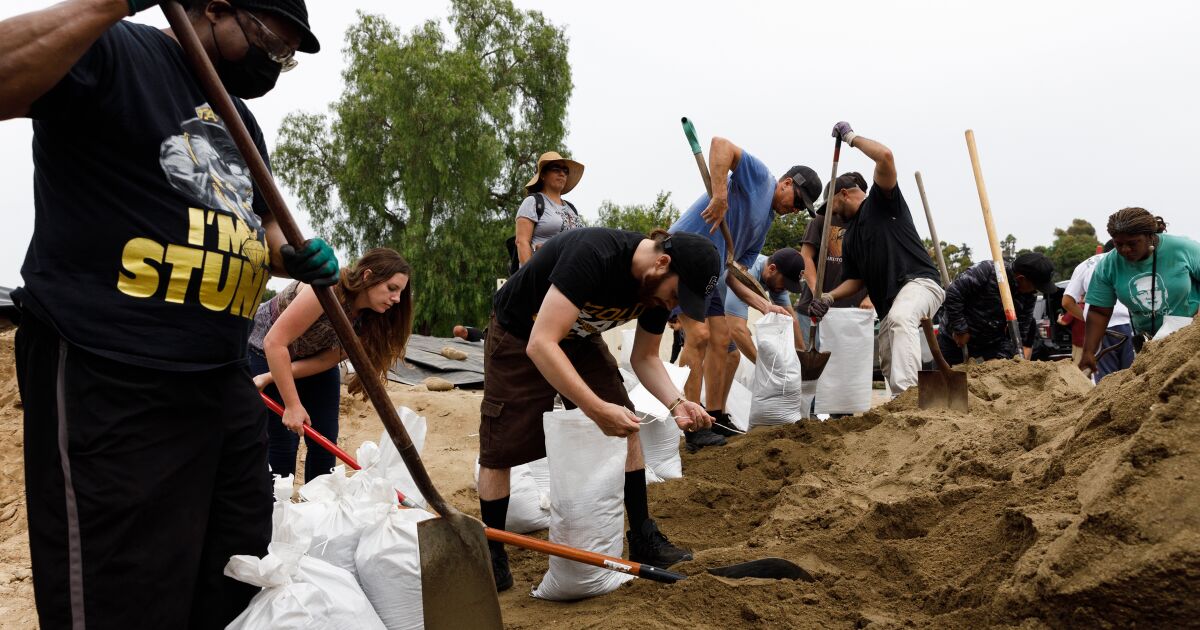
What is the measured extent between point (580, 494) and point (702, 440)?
263 cm

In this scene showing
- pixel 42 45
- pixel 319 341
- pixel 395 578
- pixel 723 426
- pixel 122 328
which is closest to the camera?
pixel 42 45

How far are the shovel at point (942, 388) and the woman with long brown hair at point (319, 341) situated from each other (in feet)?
9.95

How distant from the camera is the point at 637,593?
2740mm

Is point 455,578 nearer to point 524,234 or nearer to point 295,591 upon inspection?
point 295,591

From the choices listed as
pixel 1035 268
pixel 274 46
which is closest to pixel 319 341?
pixel 274 46

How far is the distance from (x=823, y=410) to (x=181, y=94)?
4.72 m

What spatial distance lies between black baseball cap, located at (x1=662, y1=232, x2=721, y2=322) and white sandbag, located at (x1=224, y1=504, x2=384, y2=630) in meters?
1.25

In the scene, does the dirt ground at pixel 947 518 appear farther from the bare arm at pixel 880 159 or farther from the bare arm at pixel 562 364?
the bare arm at pixel 880 159

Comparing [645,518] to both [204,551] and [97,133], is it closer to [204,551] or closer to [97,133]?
[204,551]

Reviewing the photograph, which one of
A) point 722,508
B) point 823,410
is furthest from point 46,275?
point 823,410

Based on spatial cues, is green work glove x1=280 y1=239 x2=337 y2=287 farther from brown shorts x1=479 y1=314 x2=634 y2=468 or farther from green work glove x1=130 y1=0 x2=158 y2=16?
brown shorts x1=479 y1=314 x2=634 y2=468

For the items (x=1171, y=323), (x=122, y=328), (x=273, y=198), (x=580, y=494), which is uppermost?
(x=273, y=198)

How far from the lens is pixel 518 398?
317cm

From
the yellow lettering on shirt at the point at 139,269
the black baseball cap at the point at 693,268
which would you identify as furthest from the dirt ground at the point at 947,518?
the yellow lettering on shirt at the point at 139,269
